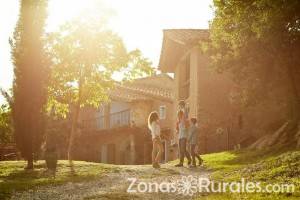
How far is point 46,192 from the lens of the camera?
10289 mm

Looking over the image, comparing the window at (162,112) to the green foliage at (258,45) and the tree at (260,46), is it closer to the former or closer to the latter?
the tree at (260,46)

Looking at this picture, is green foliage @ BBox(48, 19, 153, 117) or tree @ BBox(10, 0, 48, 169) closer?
tree @ BBox(10, 0, 48, 169)

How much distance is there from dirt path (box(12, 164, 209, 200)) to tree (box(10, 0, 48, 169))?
11.7 feet

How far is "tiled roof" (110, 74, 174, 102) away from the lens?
127 feet

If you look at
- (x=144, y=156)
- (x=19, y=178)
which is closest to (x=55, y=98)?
(x=19, y=178)

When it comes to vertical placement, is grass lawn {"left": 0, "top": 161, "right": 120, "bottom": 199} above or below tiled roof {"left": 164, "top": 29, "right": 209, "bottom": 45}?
below

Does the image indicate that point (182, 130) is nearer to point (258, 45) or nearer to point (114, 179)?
point (114, 179)

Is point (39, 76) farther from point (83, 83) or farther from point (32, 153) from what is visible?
point (83, 83)

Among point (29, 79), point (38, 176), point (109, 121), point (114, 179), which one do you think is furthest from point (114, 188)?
point (109, 121)

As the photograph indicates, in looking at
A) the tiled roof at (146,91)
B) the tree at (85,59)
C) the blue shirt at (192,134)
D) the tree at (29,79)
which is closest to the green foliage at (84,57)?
the tree at (85,59)

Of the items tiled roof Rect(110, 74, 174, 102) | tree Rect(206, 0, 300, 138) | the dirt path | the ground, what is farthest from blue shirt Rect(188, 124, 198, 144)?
tiled roof Rect(110, 74, 174, 102)

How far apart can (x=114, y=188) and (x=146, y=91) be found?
30093 millimetres

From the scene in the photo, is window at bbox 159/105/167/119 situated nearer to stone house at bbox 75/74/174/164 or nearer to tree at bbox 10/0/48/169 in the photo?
stone house at bbox 75/74/174/164

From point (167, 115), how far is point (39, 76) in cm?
2330
